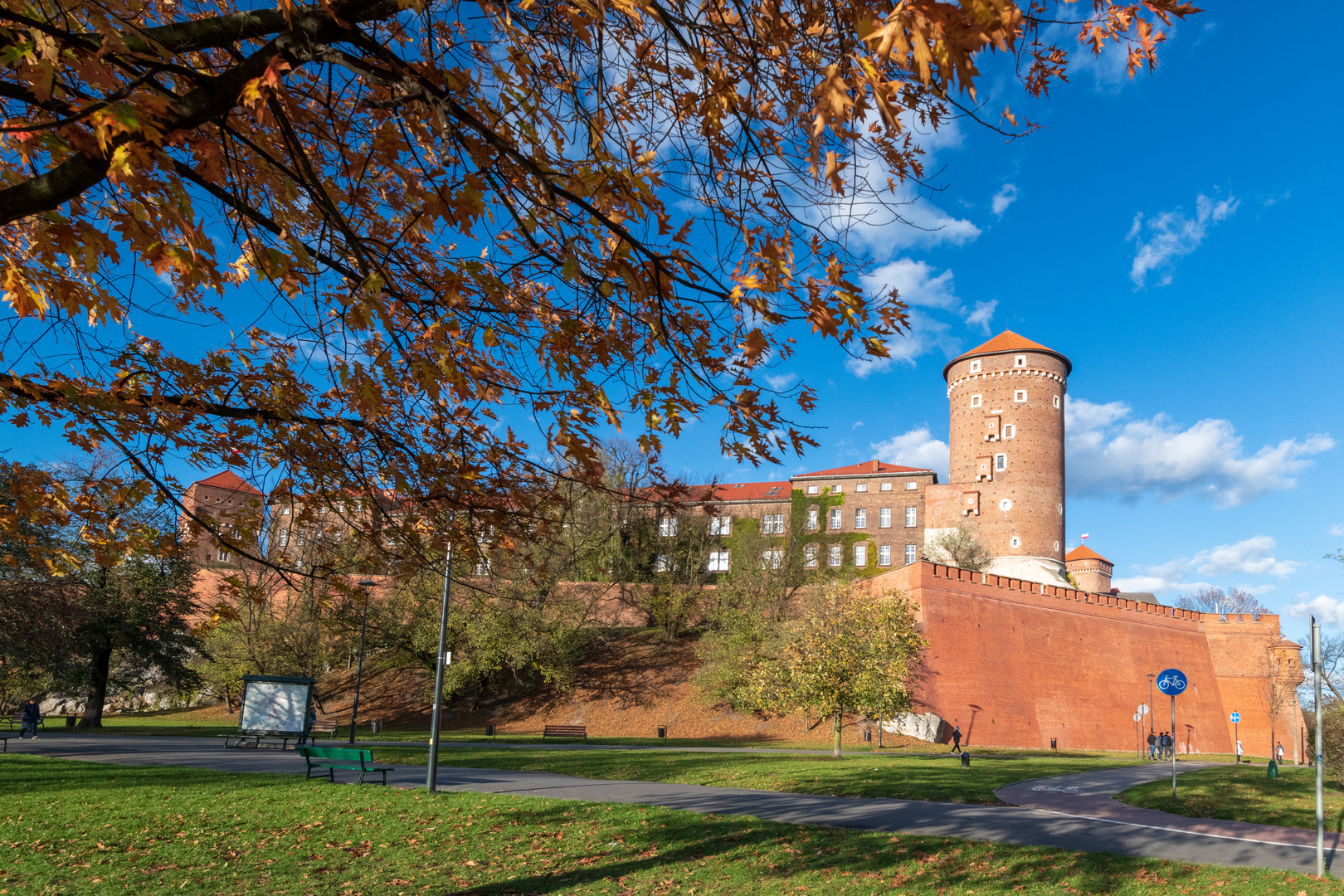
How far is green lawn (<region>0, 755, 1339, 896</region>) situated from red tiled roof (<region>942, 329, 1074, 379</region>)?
60.6 meters

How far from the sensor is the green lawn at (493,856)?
820 centimetres

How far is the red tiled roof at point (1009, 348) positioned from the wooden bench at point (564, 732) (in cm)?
4616

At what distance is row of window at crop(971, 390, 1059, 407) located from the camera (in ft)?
212

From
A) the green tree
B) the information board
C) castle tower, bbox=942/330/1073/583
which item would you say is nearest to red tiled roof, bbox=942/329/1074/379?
castle tower, bbox=942/330/1073/583

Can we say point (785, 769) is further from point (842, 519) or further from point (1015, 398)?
point (1015, 398)

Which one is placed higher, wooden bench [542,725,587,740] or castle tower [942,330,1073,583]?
castle tower [942,330,1073,583]

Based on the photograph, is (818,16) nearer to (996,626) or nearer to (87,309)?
(87,309)

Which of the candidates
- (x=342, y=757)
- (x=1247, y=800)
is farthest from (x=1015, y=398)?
(x=342, y=757)

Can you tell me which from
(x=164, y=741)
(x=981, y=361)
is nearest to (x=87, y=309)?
(x=164, y=741)

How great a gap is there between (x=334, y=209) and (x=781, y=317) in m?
2.16

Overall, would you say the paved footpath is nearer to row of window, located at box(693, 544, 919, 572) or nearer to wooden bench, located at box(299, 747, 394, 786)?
wooden bench, located at box(299, 747, 394, 786)

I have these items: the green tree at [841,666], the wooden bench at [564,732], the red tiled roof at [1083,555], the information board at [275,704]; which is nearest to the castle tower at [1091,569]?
the red tiled roof at [1083,555]

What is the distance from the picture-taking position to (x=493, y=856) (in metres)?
9.48

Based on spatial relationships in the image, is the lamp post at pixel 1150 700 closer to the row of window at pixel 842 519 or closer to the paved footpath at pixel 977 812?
the row of window at pixel 842 519
